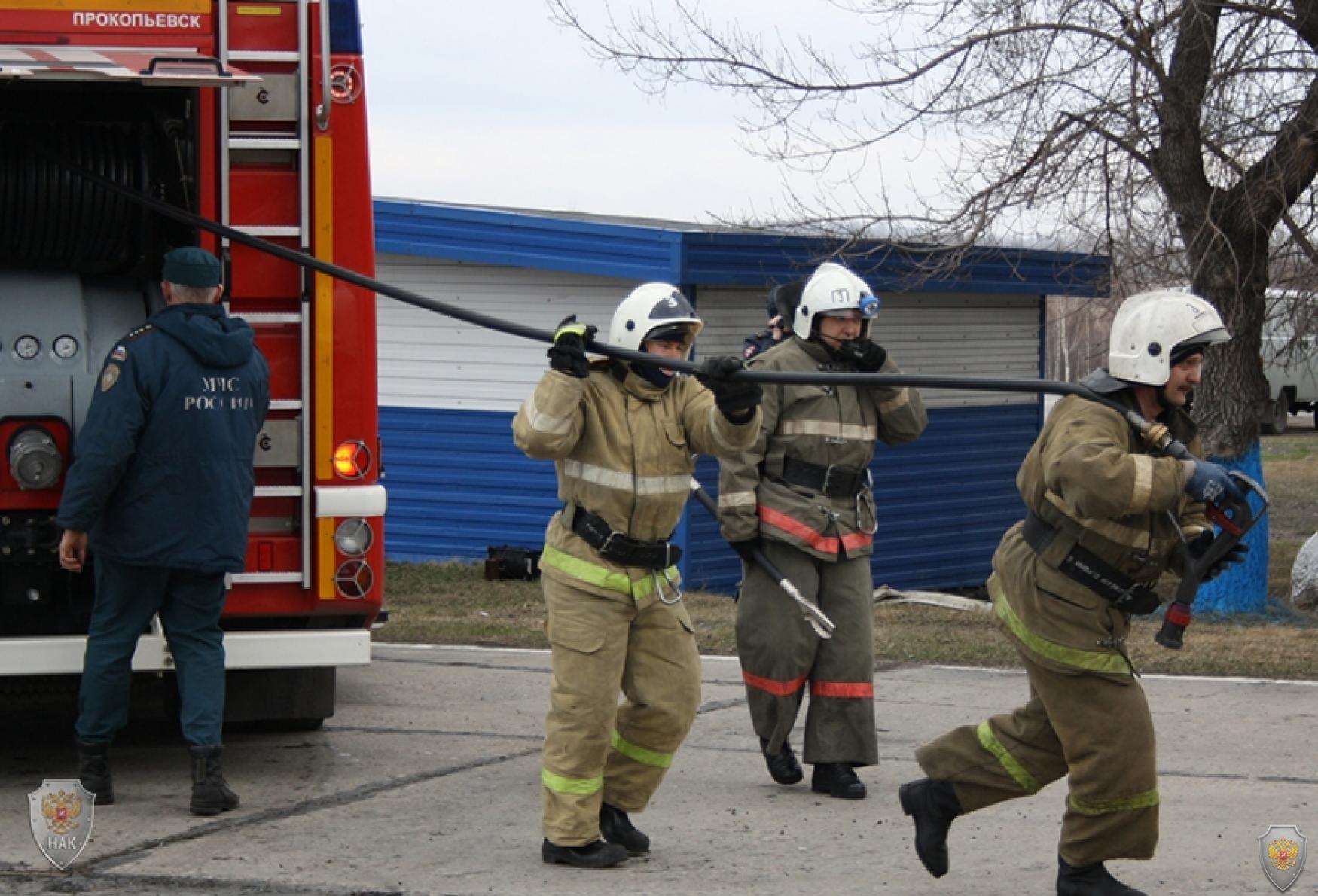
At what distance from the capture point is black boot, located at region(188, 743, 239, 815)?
6.10 m

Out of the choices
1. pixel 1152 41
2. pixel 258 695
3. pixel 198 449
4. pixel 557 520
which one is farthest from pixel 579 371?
pixel 1152 41

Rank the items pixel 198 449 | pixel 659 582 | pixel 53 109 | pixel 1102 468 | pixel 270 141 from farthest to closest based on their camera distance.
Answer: pixel 53 109, pixel 270 141, pixel 198 449, pixel 659 582, pixel 1102 468

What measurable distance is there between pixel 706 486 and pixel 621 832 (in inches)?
359

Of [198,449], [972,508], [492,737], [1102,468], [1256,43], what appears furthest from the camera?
[972,508]

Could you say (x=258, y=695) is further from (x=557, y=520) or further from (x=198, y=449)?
(x=557, y=520)

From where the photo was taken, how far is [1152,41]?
43.3 feet

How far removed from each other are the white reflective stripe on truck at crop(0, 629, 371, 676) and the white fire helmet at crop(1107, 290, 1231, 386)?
9.60ft

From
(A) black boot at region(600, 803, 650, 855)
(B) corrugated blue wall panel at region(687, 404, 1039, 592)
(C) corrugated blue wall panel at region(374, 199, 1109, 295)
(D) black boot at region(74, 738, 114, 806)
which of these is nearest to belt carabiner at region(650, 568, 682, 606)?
(A) black boot at region(600, 803, 650, 855)

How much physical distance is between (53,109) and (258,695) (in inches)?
89.7

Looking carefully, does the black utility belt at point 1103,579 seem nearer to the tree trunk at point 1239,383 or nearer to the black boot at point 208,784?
the black boot at point 208,784

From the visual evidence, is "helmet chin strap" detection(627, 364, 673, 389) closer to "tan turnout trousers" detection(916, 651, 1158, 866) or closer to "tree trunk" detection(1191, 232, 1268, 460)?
"tan turnout trousers" detection(916, 651, 1158, 866)

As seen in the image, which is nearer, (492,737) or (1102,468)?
(1102,468)

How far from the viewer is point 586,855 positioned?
18.1 ft

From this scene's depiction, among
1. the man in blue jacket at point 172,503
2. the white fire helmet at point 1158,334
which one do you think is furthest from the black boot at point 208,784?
the white fire helmet at point 1158,334
